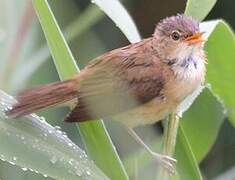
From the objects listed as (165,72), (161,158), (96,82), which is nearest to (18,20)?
(96,82)

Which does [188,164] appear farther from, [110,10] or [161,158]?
[110,10]

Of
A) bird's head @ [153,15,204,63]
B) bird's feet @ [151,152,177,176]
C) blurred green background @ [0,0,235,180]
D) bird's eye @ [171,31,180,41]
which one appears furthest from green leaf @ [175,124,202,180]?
bird's eye @ [171,31,180,41]

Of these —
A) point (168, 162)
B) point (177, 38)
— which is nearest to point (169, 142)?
point (168, 162)

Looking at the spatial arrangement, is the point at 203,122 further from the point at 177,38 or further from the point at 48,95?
the point at 48,95

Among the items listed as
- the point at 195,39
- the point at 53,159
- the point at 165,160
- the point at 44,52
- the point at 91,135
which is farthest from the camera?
the point at 44,52

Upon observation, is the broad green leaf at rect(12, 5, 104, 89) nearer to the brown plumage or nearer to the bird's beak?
the brown plumage

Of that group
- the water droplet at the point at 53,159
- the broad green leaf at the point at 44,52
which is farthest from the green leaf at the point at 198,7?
the water droplet at the point at 53,159
